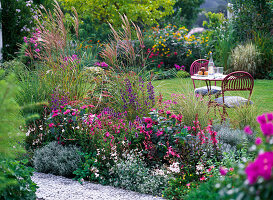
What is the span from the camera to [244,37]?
1115 cm

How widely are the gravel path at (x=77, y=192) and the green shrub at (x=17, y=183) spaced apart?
393 millimetres

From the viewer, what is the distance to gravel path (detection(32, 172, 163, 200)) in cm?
275

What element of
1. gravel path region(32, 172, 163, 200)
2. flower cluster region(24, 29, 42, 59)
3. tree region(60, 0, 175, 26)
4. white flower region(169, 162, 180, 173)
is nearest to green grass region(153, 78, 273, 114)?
flower cluster region(24, 29, 42, 59)

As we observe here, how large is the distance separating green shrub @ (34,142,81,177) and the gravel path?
17 centimetres

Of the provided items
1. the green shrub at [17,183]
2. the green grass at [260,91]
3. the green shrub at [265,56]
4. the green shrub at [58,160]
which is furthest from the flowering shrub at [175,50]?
the green shrub at [17,183]

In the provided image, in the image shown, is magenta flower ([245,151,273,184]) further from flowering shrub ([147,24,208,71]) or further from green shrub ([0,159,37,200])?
flowering shrub ([147,24,208,71])

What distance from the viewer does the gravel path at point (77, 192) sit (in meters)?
2.75

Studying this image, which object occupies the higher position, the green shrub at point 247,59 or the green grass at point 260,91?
the green shrub at point 247,59

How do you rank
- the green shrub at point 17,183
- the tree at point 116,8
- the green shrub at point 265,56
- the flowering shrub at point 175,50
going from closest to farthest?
1. the green shrub at point 17,183
2. the green shrub at point 265,56
3. the flowering shrub at point 175,50
4. the tree at point 116,8

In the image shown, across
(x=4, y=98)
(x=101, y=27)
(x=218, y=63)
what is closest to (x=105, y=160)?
(x=4, y=98)

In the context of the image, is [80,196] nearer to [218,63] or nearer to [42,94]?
[42,94]

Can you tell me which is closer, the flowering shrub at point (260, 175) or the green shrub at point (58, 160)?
the flowering shrub at point (260, 175)

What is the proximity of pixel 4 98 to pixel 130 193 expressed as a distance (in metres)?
1.72

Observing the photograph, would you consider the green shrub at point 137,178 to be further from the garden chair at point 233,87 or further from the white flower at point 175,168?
the garden chair at point 233,87
